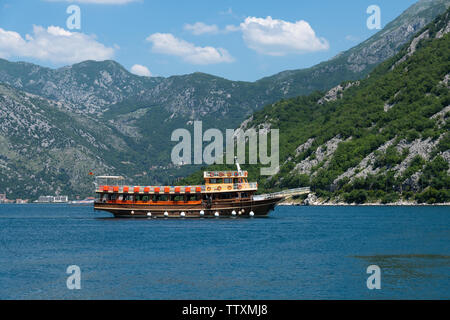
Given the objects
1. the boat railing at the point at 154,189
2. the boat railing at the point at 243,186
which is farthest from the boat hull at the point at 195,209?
the boat railing at the point at 243,186

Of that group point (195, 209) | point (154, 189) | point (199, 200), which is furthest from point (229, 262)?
point (154, 189)

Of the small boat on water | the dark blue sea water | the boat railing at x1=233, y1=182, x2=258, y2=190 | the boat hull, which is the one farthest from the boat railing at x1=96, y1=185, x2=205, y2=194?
the dark blue sea water

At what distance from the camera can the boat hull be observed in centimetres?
13962

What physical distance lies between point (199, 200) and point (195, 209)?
230cm

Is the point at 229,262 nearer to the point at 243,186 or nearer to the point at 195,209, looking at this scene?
the point at 243,186

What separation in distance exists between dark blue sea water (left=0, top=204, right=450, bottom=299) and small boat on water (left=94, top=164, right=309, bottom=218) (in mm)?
22638

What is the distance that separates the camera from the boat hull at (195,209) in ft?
458

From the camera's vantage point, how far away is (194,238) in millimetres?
97438

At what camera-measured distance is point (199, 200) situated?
142 metres

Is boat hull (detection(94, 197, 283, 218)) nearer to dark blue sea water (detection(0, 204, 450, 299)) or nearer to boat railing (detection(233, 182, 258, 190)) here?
boat railing (detection(233, 182, 258, 190))

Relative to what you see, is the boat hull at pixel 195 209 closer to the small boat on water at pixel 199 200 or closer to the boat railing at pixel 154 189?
the small boat on water at pixel 199 200
